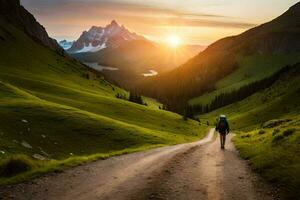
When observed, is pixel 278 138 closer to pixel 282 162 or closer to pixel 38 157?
pixel 282 162

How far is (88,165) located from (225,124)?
19938 mm

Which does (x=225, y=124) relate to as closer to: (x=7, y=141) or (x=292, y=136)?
(x=292, y=136)

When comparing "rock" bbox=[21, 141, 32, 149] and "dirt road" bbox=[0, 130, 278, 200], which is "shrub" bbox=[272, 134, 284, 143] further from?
"rock" bbox=[21, 141, 32, 149]

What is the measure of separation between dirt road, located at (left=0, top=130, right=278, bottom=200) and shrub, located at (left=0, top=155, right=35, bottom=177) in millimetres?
1627

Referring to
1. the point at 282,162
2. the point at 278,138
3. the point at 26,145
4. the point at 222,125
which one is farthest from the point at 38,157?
the point at 282,162

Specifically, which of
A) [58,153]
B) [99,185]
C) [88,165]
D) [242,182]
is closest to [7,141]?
[58,153]

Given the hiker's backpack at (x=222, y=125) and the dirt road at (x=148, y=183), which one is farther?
the hiker's backpack at (x=222, y=125)

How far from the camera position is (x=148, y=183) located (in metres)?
19.7

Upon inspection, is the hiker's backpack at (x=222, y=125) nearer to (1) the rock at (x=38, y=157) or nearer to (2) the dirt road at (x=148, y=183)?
(2) the dirt road at (x=148, y=183)

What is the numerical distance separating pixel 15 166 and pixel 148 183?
23.1 ft

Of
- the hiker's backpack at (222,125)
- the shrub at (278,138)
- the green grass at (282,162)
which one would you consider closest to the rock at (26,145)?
the hiker's backpack at (222,125)

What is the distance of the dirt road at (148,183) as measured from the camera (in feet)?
57.8

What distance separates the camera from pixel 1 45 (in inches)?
7052

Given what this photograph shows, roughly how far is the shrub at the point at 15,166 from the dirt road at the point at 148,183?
5.34 feet
